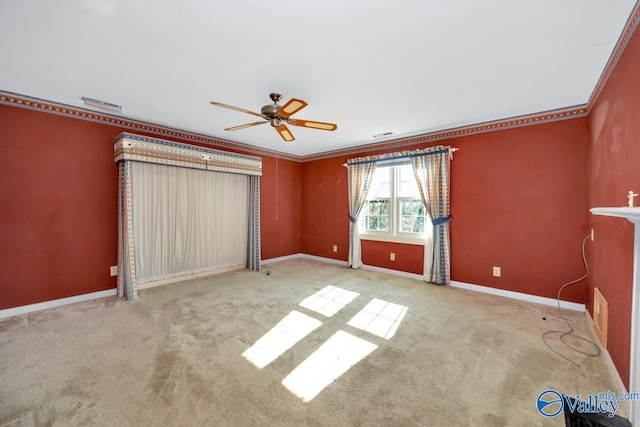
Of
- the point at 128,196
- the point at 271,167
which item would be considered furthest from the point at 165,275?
the point at 271,167

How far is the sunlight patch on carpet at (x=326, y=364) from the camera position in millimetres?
1768

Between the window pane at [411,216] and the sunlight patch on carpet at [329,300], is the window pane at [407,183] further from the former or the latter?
the sunlight patch on carpet at [329,300]

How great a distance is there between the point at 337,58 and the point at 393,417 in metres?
2.58

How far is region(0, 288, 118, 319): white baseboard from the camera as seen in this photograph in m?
2.84

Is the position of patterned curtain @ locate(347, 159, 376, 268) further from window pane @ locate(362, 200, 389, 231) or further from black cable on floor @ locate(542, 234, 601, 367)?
black cable on floor @ locate(542, 234, 601, 367)

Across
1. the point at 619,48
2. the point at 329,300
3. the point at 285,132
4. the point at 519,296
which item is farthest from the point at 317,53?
the point at 519,296

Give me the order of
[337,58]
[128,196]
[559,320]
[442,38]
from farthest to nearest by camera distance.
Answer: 1. [128,196]
2. [559,320]
3. [337,58]
4. [442,38]

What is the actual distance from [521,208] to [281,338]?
344 centimetres

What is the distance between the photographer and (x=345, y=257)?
535 cm

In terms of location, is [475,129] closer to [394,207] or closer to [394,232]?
[394,207]

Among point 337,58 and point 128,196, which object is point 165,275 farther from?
point 337,58

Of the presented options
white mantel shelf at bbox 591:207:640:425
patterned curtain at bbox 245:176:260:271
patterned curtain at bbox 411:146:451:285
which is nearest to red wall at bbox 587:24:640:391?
white mantel shelf at bbox 591:207:640:425

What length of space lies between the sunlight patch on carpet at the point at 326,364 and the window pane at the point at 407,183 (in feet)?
9.28

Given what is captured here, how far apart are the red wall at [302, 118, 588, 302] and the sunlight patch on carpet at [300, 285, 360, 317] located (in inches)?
59.0
